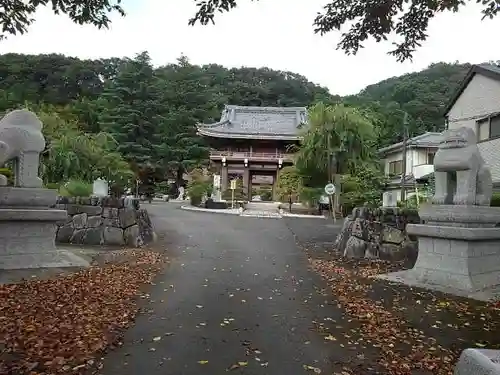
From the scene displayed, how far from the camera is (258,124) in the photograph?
135 feet

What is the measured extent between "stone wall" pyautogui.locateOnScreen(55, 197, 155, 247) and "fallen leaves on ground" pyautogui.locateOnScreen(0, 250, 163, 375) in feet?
10.5

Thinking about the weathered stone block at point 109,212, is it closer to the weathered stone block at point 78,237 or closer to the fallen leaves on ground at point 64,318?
the weathered stone block at point 78,237

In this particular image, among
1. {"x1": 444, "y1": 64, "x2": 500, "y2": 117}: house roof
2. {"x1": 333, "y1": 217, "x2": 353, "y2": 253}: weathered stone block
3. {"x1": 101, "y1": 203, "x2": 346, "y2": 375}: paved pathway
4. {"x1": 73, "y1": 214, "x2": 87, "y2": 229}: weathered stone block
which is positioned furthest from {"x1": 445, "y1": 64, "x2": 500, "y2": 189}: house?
{"x1": 73, "y1": 214, "x2": 87, "y2": 229}: weathered stone block

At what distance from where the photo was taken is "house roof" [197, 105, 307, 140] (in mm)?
→ 37406

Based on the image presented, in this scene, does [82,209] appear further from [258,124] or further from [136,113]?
[258,124]

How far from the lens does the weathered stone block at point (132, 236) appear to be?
9789 mm

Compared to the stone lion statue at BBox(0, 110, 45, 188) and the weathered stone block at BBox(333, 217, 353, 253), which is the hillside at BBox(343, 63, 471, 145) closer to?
the weathered stone block at BBox(333, 217, 353, 253)

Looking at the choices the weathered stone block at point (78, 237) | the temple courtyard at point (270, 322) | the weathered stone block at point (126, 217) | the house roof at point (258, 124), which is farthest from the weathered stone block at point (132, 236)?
the house roof at point (258, 124)

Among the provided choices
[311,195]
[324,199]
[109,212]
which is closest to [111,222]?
[109,212]

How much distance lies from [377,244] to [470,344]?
505 centimetres

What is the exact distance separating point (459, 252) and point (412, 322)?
2.13 m

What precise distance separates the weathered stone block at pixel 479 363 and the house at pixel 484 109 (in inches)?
680

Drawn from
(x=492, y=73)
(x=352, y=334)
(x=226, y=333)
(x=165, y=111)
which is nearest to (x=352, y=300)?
(x=352, y=334)

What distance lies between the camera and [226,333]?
3949mm
